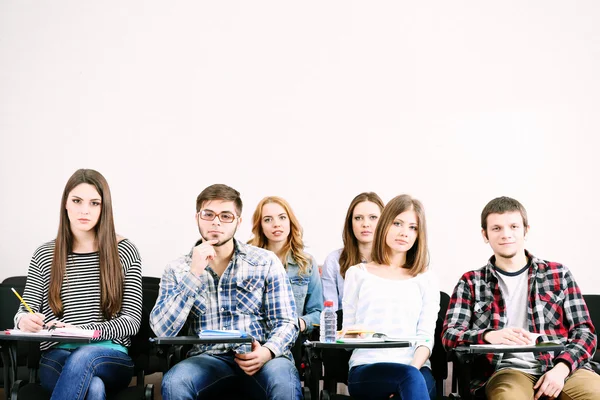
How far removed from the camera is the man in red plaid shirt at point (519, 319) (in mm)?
2824

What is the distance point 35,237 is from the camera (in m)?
5.00

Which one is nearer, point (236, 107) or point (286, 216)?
point (286, 216)

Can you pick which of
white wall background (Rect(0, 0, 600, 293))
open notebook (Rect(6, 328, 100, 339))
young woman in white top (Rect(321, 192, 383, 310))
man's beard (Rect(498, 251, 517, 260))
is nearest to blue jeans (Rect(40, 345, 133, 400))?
open notebook (Rect(6, 328, 100, 339))

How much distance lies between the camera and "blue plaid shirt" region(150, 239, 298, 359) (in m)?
2.96

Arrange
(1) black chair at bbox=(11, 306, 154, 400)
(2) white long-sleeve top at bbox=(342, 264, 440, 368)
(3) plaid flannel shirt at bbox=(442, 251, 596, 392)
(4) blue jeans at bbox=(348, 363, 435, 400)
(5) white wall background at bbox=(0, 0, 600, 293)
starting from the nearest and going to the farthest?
(4) blue jeans at bbox=(348, 363, 435, 400) → (1) black chair at bbox=(11, 306, 154, 400) → (3) plaid flannel shirt at bbox=(442, 251, 596, 392) → (2) white long-sleeve top at bbox=(342, 264, 440, 368) → (5) white wall background at bbox=(0, 0, 600, 293)

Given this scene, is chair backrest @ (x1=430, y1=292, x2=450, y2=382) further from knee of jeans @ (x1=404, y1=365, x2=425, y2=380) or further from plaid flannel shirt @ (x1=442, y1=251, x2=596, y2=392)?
knee of jeans @ (x1=404, y1=365, x2=425, y2=380)

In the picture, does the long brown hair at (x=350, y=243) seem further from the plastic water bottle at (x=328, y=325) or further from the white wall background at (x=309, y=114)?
the plastic water bottle at (x=328, y=325)

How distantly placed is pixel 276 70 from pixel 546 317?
9.34 ft

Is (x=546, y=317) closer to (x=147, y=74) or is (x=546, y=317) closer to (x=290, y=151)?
(x=290, y=151)

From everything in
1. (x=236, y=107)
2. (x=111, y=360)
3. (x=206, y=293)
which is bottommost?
(x=111, y=360)

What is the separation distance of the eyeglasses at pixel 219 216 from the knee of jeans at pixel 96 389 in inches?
33.5

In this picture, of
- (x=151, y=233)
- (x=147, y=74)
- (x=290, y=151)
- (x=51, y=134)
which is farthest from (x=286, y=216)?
(x=51, y=134)

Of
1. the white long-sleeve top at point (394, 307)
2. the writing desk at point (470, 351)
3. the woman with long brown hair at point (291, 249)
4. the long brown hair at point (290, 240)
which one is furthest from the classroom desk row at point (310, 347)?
the long brown hair at point (290, 240)

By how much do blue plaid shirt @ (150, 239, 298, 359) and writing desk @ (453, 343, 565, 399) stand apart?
75 centimetres
